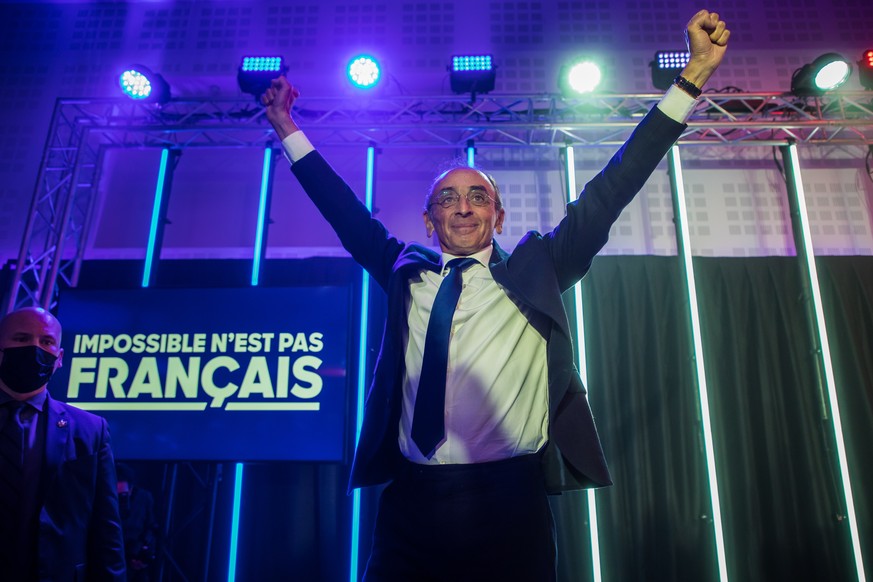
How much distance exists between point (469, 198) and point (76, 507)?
5.69ft

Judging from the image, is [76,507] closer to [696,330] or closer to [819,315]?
[696,330]

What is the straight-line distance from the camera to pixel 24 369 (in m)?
2.20

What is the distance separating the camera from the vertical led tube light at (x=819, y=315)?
12.7 feet

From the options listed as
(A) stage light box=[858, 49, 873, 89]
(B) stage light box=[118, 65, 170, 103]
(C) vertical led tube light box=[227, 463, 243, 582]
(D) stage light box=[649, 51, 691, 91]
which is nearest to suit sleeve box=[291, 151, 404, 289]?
(C) vertical led tube light box=[227, 463, 243, 582]

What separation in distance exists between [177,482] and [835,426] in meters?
4.48

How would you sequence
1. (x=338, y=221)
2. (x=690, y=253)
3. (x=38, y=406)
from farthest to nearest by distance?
(x=690, y=253) → (x=38, y=406) → (x=338, y=221)

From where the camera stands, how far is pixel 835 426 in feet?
13.1

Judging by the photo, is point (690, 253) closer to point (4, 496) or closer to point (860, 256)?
point (860, 256)

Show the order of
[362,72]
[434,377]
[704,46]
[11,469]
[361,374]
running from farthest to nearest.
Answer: [362,72], [361,374], [11,469], [704,46], [434,377]

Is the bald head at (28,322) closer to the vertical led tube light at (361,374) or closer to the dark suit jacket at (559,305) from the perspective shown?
the dark suit jacket at (559,305)

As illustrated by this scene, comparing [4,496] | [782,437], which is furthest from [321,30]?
[782,437]

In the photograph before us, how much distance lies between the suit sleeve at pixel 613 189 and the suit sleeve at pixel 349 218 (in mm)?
489

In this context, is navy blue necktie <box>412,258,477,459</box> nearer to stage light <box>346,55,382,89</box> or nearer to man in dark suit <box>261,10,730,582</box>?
man in dark suit <box>261,10,730,582</box>

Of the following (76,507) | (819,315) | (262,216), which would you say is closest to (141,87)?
(262,216)
